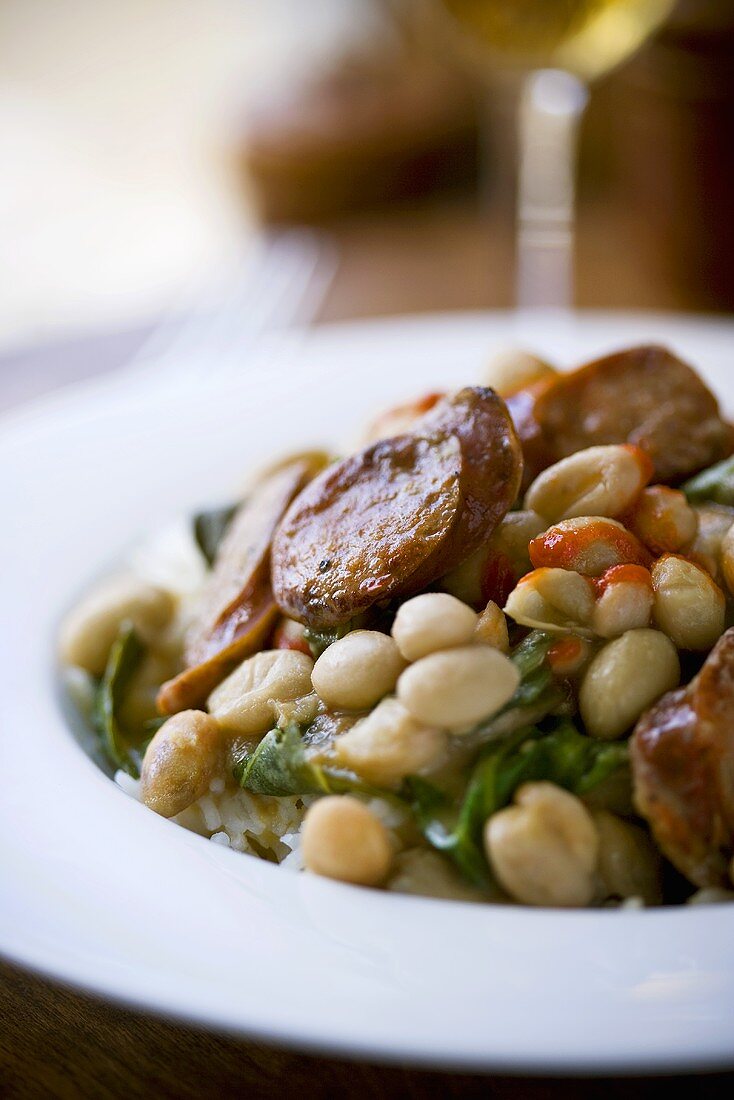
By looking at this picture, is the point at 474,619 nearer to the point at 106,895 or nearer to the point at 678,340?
the point at 106,895

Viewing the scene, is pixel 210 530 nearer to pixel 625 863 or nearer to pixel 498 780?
pixel 498 780

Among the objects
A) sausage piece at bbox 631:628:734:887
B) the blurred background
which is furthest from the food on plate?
the blurred background

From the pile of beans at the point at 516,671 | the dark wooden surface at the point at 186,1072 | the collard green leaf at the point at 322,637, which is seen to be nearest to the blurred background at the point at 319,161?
the collard green leaf at the point at 322,637

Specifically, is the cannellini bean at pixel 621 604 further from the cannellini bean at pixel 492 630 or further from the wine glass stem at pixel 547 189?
the wine glass stem at pixel 547 189

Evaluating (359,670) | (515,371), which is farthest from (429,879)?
(515,371)

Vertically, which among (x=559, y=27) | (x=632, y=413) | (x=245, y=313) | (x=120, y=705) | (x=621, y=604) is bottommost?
(x=120, y=705)

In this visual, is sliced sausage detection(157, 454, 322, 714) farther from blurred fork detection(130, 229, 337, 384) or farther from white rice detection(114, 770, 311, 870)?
blurred fork detection(130, 229, 337, 384)

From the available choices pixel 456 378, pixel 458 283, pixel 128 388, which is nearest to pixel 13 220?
pixel 458 283
